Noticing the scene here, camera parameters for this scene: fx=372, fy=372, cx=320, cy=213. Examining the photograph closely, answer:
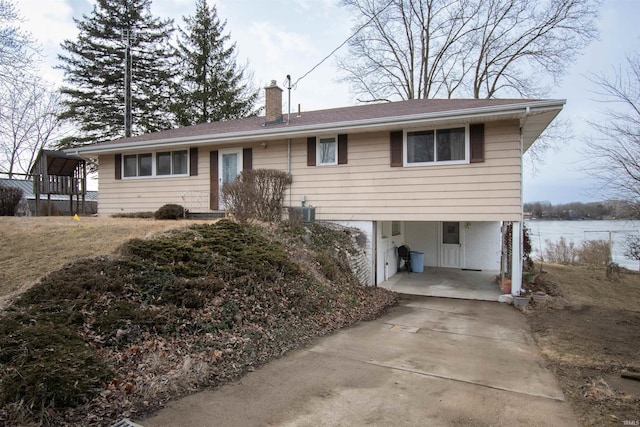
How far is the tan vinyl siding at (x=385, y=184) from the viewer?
26.9 ft

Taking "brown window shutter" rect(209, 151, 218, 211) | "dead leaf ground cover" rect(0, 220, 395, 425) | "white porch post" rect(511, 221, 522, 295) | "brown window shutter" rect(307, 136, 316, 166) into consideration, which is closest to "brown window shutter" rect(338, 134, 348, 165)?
"brown window shutter" rect(307, 136, 316, 166)

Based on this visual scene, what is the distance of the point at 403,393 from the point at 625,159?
504 inches

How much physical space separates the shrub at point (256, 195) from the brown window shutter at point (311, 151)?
4.78 feet

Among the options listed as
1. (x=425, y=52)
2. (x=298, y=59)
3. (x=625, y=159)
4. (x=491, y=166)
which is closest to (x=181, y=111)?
(x=298, y=59)

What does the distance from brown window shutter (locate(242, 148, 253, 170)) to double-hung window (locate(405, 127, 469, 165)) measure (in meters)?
4.49

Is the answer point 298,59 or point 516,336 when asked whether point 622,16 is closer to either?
point 298,59

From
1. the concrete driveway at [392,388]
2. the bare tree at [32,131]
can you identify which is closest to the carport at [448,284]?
the concrete driveway at [392,388]

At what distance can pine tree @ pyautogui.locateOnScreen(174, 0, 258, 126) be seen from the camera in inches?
928

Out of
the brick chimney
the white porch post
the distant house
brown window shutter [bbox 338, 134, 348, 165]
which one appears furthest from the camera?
the distant house

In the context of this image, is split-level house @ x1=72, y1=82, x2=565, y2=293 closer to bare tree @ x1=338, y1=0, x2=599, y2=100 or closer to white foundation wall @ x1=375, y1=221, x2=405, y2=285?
white foundation wall @ x1=375, y1=221, x2=405, y2=285

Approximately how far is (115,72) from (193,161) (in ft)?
52.9

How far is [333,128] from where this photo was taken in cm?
927

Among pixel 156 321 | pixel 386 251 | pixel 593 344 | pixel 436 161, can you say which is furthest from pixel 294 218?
pixel 593 344

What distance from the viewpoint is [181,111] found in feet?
75.5
